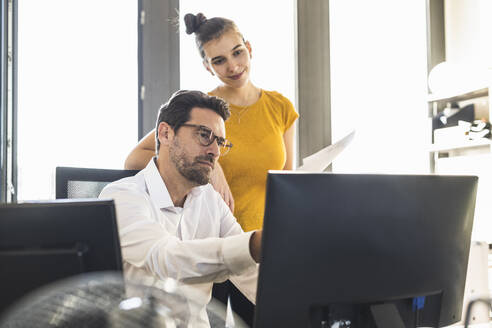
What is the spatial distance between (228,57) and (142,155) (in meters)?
0.45

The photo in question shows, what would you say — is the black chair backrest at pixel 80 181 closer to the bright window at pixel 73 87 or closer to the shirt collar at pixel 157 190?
the shirt collar at pixel 157 190

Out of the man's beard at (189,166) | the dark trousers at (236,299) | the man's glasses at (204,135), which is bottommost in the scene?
the dark trousers at (236,299)

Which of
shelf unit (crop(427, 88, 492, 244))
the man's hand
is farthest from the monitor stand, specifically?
shelf unit (crop(427, 88, 492, 244))

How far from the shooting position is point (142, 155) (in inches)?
65.2

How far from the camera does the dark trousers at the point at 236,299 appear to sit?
1586 mm

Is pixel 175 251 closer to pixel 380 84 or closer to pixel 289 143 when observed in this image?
pixel 289 143

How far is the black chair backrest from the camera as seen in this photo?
149cm

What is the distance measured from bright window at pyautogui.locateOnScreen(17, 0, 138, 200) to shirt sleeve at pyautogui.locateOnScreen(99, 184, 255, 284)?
1.22 metres

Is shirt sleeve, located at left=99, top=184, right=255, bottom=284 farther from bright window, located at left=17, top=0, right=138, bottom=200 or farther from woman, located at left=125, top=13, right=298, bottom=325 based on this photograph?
bright window, located at left=17, top=0, right=138, bottom=200

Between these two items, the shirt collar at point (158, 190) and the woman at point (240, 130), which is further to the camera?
the woman at point (240, 130)

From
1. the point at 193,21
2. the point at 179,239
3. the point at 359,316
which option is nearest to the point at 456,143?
the point at 193,21

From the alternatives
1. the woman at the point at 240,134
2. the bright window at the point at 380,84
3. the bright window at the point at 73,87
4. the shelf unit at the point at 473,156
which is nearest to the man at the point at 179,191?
the woman at the point at 240,134

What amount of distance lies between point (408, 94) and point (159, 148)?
240 centimetres

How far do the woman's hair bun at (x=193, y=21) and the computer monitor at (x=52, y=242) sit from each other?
3.98ft
